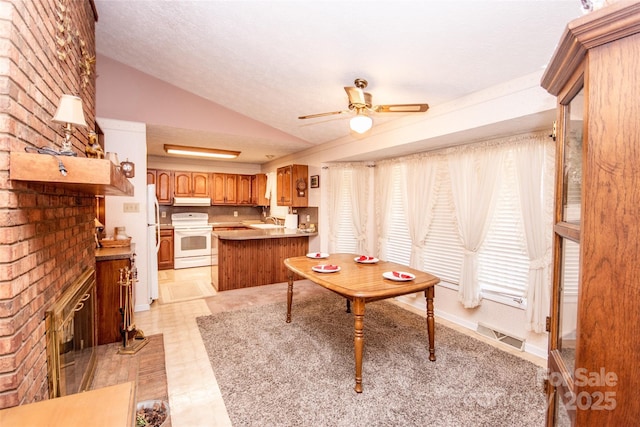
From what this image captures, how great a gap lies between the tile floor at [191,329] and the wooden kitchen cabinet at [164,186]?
4.83ft

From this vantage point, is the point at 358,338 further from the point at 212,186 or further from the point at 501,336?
the point at 212,186

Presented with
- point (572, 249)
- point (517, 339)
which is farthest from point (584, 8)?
point (517, 339)

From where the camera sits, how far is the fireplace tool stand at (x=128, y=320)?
8.71 feet

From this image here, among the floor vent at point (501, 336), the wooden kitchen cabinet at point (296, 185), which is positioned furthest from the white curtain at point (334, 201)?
the floor vent at point (501, 336)

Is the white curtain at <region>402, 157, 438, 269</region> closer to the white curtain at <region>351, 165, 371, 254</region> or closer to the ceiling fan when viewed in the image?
the white curtain at <region>351, 165, 371, 254</region>

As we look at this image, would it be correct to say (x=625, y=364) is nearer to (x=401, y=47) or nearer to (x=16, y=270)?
(x=16, y=270)

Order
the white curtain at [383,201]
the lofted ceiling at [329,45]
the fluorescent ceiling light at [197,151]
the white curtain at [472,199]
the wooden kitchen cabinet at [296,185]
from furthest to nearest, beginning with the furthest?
1. the wooden kitchen cabinet at [296,185]
2. the fluorescent ceiling light at [197,151]
3. the white curtain at [383,201]
4. the white curtain at [472,199]
5. the lofted ceiling at [329,45]

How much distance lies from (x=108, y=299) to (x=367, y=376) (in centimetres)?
253

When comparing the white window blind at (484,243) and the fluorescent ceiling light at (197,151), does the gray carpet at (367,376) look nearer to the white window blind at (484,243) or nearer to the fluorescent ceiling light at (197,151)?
the white window blind at (484,243)

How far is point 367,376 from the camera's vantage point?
2236 millimetres

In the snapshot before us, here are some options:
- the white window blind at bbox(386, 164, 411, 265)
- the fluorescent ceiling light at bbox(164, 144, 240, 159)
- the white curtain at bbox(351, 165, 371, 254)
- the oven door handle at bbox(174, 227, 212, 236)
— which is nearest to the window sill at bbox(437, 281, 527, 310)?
the white window blind at bbox(386, 164, 411, 265)

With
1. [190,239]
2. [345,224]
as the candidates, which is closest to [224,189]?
[190,239]

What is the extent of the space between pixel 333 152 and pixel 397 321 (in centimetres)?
262

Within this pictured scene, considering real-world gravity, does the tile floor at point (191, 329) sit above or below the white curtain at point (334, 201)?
below
